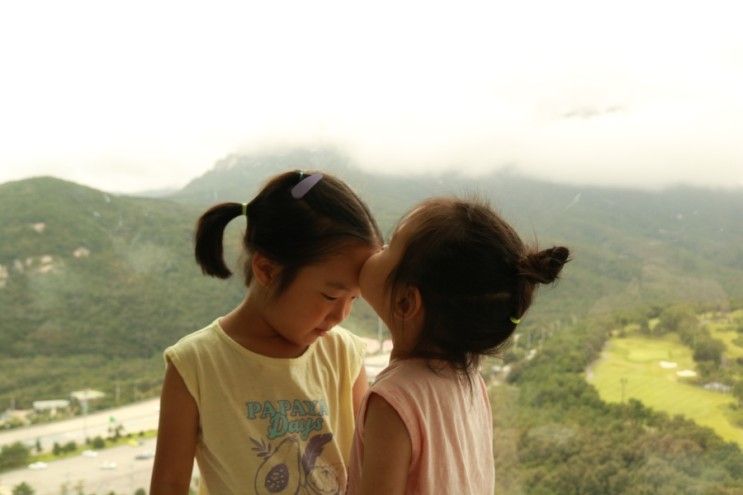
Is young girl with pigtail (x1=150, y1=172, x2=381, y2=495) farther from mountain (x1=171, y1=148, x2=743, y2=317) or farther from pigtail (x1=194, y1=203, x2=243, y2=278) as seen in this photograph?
mountain (x1=171, y1=148, x2=743, y2=317)

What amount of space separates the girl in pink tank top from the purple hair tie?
→ 139mm

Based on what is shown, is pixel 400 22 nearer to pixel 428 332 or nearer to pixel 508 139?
pixel 508 139

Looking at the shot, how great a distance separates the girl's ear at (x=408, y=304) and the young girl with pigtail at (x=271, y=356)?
4.4 inches

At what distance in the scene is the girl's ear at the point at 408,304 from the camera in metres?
0.87

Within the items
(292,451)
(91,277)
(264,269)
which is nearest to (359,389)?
(292,451)

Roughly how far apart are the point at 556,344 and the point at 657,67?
31.5 inches

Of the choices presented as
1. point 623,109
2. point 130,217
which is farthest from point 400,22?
point 130,217

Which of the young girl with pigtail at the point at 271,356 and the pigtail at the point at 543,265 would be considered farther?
the young girl with pigtail at the point at 271,356

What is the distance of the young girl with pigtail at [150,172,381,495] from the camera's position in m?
0.98

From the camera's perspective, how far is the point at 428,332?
89 centimetres

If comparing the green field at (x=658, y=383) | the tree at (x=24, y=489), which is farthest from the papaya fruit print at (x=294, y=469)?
the green field at (x=658, y=383)

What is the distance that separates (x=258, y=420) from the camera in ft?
3.36

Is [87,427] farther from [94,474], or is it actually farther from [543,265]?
[543,265]

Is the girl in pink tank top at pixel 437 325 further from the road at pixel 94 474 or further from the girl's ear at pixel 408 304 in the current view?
the road at pixel 94 474
